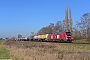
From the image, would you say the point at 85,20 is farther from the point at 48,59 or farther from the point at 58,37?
the point at 48,59

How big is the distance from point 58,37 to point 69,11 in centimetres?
2041

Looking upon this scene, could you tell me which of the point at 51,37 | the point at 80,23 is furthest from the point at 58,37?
the point at 80,23

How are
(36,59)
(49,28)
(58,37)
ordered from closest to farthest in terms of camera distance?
(36,59) → (58,37) → (49,28)

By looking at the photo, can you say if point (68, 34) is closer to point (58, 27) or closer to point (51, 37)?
point (51, 37)

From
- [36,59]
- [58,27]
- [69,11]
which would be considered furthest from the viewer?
[58,27]

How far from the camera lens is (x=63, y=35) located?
59.4 metres

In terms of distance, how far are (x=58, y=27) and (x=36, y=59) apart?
102341mm

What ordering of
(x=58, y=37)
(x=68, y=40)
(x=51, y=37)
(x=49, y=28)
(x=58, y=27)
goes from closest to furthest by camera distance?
(x=68, y=40)
(x=58, y=37)
(x=51, y=37)
(x=58, y=27)
(x=49, y=28)

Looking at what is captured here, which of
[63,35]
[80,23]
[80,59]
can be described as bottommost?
[80,59]

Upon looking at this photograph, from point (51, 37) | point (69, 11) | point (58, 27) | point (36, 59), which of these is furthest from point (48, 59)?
point (58, 27)

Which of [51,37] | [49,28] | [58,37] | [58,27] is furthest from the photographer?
[49,28]

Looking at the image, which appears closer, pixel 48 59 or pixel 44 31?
pixel 48 59

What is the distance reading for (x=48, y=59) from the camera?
17.3 meters

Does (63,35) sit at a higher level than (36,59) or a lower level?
higher
